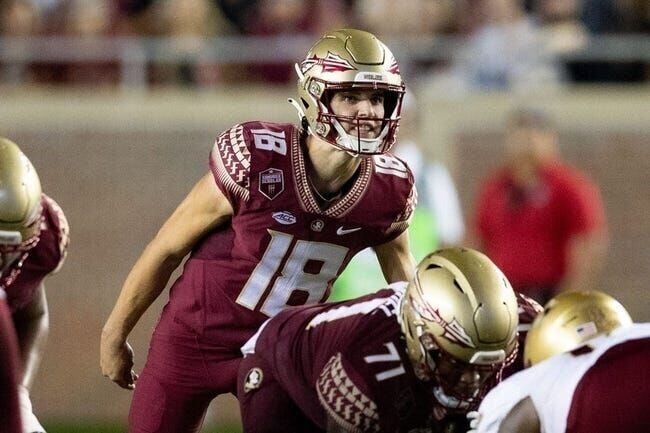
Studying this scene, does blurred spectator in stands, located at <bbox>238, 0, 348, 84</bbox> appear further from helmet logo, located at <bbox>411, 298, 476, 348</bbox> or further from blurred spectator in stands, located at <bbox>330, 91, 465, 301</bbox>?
helmet logo, located at <bbox>411, 298, 476, 348</bbox>

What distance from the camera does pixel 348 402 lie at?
363 cm

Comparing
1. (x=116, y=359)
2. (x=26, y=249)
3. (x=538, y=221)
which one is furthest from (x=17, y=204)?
(x=538, y=221)

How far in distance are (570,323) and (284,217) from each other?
87 cm

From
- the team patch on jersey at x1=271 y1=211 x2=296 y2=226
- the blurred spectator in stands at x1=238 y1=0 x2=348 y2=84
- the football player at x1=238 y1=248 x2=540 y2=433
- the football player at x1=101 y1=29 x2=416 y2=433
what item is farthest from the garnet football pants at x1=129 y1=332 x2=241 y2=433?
the blurred spectator in stands at x1=238 y1=0 x2=348 y2=84

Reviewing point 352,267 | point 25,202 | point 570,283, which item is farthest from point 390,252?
point 570,283

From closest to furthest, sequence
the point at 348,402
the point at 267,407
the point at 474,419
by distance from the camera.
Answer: the point at 474,419, the point at 348,402, the point at 267,407

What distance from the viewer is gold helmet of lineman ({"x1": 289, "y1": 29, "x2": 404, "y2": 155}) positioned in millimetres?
4184

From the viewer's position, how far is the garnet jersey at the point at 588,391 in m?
3.33

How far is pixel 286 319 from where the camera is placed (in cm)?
406

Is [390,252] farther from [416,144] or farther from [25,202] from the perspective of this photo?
[416,144]

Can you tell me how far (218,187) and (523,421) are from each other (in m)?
1.31

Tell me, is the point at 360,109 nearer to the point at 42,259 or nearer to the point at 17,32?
the point at 42,259

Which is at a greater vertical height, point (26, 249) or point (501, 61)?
point (26, 249)

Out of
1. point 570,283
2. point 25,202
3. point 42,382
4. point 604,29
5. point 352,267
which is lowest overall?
point 42,382
